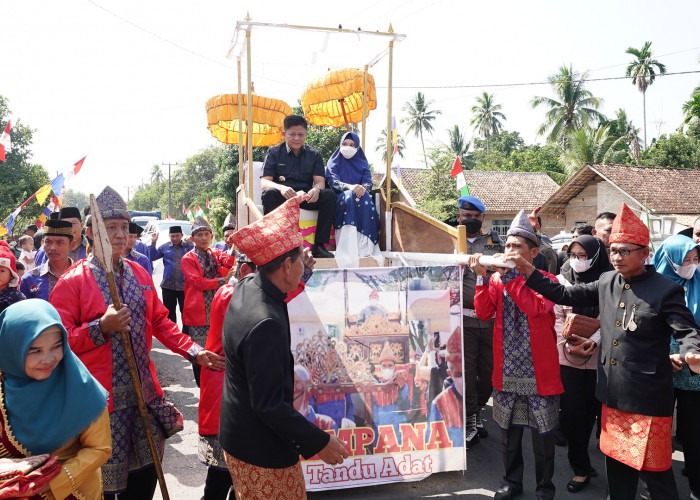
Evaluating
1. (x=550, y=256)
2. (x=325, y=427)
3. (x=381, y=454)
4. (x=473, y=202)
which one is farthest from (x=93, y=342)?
(x=550, y=256)

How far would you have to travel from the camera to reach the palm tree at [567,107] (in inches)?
1577

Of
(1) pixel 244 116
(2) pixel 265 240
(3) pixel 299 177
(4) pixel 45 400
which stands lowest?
(4) pixel 45 400

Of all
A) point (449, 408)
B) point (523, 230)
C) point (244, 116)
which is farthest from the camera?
point (244, 116)

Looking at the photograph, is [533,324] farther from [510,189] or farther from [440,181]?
[510,189]

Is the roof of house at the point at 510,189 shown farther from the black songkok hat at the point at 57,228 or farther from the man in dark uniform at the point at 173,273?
the black songkok hat at the point at 57,228

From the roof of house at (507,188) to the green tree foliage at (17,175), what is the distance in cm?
1738

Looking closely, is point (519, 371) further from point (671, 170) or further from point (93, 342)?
point (671, 170)

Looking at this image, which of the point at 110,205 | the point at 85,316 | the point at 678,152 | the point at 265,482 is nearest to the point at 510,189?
the point at 678,152

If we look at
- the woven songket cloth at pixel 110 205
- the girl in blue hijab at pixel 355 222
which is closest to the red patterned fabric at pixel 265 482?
the woven songket cloth at pixel 110 205

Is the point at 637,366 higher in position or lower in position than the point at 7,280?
lower

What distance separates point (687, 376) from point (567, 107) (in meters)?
41.5

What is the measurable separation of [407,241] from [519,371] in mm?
1971

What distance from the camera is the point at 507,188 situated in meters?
33.9

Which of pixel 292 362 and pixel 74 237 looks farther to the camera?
pixel 74 237
